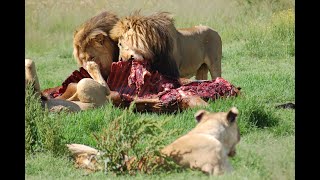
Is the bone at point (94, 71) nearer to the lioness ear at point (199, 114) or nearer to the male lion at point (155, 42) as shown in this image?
the male lion at point (155, 42)

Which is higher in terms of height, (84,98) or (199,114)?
(199,114)

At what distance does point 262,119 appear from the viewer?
26.2ft

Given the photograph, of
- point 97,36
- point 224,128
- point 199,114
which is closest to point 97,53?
point 97,36

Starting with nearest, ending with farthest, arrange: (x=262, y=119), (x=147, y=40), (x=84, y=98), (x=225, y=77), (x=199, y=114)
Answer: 1. (x=199, y=114)
2. (x=262, y=119)
3. (x=84, y=98)
4. (x=147, y=40)
5. (x=225, y=77)

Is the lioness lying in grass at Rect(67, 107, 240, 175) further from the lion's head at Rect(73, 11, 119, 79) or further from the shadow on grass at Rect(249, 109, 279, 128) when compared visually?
the lion's head at Rect(73, 11, 119, 79)

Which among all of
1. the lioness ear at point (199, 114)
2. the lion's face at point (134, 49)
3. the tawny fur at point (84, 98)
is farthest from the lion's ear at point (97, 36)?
the lioness ear at point (199, 114)

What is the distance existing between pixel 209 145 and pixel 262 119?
2337 millimetres

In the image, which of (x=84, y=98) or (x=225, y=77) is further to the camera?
(x=225, y=77)

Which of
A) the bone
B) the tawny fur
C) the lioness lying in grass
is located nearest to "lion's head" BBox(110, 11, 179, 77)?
the bone

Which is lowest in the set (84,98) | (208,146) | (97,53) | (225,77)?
(225,77)

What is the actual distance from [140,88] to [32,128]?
2.09 m

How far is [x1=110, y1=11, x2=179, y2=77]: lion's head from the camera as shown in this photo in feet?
30.3

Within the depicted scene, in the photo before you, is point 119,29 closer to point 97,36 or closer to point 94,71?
point 97,36
